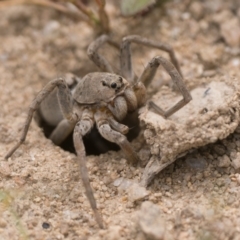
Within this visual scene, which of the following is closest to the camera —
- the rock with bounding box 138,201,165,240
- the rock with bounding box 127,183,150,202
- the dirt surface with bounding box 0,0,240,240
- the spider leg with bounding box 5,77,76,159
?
the rock with bounding box 138,201,165,240

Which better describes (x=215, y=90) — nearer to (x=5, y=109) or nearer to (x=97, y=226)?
(x=97, y=226)

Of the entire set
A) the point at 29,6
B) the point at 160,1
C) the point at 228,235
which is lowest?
the point at 228,235

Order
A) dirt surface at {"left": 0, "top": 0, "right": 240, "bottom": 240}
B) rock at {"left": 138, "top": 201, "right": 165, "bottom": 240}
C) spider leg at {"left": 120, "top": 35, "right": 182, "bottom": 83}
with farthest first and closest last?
spider leg at {"left": 120, "top": 35, "right": 182, "bottom": 83} → dirt surface at {"left": 0, "top": 0, "right": 240, "bottom": 240} → rock at {"left": 138, "top": 201, "right": 165, "bottom": 240}

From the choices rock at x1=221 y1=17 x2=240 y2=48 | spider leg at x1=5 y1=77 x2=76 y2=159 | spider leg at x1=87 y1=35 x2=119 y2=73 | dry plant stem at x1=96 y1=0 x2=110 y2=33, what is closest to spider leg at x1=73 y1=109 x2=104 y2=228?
spider leg at x1=5 y1=77 x2=76 y2=159

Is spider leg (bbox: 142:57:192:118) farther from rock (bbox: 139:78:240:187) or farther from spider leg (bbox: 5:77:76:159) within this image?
spider leg (bbox: 5:77:76:159)

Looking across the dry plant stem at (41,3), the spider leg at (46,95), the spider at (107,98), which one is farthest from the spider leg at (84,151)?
the dry plant stem at (41,3)

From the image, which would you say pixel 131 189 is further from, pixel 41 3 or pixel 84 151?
pixel 41 3

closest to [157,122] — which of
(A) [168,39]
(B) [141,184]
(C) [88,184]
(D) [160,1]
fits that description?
(B) [141,184]

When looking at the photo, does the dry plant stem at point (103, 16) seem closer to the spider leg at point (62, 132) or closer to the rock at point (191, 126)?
the spider leg at point (62, 132)

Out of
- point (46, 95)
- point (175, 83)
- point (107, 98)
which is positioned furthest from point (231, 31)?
point (46, 95)
